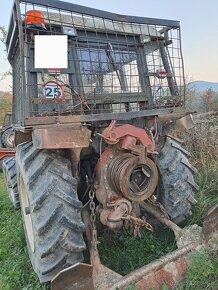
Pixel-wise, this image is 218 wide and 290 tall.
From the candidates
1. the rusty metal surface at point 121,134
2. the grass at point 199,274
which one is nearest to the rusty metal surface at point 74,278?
A: the grass at point 199,274

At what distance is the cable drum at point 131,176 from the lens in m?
2.51

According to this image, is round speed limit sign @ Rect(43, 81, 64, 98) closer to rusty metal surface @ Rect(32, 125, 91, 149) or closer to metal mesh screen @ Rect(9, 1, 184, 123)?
metal mesh screen @ Rect(9, 1, 184, 123)

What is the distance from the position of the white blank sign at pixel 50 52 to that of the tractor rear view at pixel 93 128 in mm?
47

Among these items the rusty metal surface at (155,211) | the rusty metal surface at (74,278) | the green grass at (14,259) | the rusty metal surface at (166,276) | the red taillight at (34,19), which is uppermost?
the red taillight at (34,19)

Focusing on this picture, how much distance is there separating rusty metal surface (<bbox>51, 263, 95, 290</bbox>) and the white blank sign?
4.80 ft

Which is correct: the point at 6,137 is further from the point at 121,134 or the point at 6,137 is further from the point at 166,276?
the point at 166,276

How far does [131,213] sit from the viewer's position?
8.92ft

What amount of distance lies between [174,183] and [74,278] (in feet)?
5.32

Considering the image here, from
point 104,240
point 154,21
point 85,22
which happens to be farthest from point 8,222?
point 154,21

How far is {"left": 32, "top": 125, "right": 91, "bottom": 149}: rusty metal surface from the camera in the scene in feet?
7.30

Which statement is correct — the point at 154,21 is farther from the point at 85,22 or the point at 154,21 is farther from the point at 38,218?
the point at 38,218

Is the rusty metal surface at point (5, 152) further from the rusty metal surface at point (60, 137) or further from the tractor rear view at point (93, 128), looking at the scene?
the rusty metal surface at point (60, 137)

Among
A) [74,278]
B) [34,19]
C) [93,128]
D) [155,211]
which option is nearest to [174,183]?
[155,211]

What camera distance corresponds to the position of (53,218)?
222 centimetres
